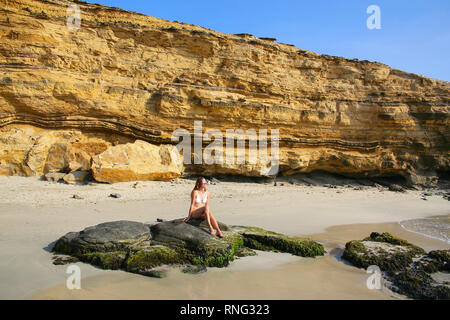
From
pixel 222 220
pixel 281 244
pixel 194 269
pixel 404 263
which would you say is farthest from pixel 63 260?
pixel 404 263

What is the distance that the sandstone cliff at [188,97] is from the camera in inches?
382

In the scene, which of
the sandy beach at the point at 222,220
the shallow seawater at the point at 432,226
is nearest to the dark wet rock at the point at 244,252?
the sandy beach at the point at 222,220

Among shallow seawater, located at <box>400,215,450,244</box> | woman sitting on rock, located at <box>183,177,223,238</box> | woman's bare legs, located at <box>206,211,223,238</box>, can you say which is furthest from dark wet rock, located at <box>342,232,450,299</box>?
woman sitting on rock, located at <box>183,177,223,238</box>

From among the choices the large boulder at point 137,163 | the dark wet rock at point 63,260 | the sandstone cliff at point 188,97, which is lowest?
the dark wet rock at point 63,260

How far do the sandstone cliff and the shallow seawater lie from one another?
5.44 metres

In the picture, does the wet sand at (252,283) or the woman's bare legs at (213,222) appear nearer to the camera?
the wet sand at (252,283)

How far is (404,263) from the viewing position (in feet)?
12.7

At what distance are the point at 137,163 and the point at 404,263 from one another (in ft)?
25.6

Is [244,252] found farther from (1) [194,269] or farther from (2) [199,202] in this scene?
(2) [199,202]

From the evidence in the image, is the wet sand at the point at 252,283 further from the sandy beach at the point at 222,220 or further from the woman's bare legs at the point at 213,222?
the woman's bare legs at the point at 213,222

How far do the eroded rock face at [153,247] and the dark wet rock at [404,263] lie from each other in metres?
0.71

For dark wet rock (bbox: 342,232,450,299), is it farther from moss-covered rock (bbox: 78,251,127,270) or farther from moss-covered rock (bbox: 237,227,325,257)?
moss-covered rock (bbox: 78,251,127,270)

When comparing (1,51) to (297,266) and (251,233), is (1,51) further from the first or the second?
(297,266)

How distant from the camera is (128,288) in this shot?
2924mm
